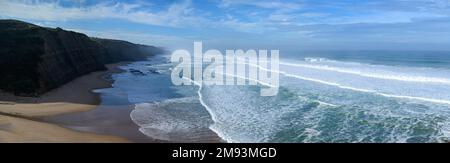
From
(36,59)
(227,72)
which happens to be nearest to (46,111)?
(36,59)

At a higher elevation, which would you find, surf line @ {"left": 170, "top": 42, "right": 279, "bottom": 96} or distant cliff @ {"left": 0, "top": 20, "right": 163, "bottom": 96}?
distant cliff @ {"left": 0, "top": 20, "right": 163, "bottom": 96}

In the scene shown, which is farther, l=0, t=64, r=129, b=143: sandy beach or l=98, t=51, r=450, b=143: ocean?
l=98, t=51, r=450, b=143: ocean

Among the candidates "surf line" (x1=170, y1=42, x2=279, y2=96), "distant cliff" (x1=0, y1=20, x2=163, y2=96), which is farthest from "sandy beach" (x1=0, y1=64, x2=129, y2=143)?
→ "surf line" (x1=170, y1=42, x2=279, y2=96)

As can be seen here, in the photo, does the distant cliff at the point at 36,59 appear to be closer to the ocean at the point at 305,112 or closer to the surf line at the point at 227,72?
the ocean at the point at 305,112

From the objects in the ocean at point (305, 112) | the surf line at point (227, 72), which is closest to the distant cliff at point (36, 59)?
the ocean at point (305, 112)

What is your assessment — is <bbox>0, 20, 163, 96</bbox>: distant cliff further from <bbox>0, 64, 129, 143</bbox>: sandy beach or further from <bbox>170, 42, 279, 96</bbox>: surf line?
<bbox>170, 42, 279, 96</bbox>: surf line

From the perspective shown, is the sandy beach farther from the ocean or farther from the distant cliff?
the ocean

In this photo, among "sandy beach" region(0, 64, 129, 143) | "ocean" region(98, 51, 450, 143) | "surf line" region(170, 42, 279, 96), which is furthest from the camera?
"surf line" region(170, 42, 279, 96)

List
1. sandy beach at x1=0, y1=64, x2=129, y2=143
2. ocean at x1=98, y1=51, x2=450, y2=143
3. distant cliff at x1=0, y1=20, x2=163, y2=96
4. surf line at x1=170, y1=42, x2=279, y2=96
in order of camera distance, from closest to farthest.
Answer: sandy beach at x1=0, y1=64, x2=129, y2=143
ocean at x1=98, y1=51, x2=450, y2=143
distant cliff at x1=0, y1=20, x2=163, y2=96
surf line at x1=170, y1=42, x2=279, y2=96
